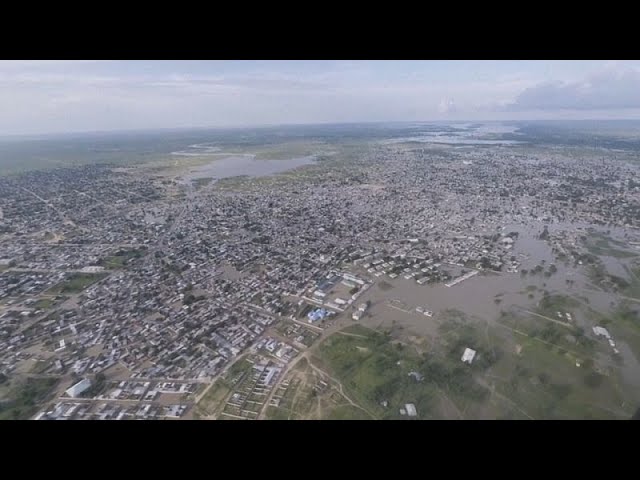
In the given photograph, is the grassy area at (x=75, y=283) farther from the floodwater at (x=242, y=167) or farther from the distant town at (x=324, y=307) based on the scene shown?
the floodwater at (x=242, y=167)

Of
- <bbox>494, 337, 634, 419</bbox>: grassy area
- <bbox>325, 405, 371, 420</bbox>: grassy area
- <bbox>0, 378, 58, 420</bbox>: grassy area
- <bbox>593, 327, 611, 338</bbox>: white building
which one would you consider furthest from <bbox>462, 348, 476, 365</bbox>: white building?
<bbox>0, 378, 58, 420</bbox>: grassy area

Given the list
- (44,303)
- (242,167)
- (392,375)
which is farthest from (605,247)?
(242,167)

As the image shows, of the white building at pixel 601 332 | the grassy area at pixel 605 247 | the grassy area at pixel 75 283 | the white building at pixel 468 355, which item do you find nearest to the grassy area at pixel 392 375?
the white building at pixel 468 355

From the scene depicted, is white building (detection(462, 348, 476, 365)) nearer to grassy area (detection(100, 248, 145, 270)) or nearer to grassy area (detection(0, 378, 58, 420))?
grassy area (detection(0, 378, 58, 420))
